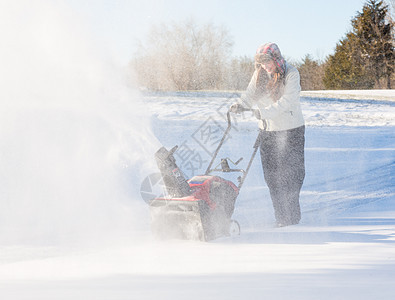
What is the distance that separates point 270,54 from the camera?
14.0 feet

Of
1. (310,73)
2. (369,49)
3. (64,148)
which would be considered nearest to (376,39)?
(369,49)

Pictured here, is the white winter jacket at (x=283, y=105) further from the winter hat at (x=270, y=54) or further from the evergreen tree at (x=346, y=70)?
the evergreen tree at (x=346, y=70)

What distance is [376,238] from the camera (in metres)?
3.81

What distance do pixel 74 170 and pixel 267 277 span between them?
4709mm

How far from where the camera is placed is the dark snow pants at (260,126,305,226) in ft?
14.9

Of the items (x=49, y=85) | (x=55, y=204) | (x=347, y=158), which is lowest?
(x=347, y=158)

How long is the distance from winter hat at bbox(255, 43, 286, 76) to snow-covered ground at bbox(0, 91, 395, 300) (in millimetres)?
1359

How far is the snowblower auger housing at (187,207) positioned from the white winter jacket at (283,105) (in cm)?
75

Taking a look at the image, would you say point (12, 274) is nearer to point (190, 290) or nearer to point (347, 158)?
point (190, 290)

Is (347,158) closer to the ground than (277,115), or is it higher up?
closer to the ground

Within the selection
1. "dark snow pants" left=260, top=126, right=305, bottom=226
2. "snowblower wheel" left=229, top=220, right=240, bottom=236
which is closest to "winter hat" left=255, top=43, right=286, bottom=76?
"dark snow pants" left=260, top=126, right=305, bottom=226

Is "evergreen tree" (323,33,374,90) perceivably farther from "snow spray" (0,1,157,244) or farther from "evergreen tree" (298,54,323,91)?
"snow spray" (0,1,157,244)

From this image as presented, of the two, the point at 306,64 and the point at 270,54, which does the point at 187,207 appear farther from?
the point at 306,64

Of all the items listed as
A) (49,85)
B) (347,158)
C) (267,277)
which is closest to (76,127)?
(49,85)
